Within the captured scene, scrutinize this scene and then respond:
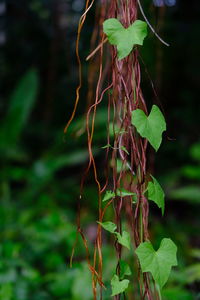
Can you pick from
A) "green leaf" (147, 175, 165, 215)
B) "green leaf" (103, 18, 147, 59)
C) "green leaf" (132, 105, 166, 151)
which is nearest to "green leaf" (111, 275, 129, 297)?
"green leaf" (147, 175, 165, 215)

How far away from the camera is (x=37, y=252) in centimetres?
275

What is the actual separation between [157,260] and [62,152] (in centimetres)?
333

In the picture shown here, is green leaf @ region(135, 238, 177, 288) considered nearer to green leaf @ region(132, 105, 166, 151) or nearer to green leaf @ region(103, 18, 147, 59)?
green leaf @ region(132, 105, 166, 151)

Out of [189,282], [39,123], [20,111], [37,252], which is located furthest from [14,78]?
[189,282]

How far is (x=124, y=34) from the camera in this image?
48.3 inches

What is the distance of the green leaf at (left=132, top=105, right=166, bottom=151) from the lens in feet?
4.02

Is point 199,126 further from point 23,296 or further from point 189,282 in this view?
point 23,296

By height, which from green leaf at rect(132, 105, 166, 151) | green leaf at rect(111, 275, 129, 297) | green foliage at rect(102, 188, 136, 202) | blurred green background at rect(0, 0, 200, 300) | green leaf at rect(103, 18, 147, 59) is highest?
green leaf at rect(103, 18, 147, 59)

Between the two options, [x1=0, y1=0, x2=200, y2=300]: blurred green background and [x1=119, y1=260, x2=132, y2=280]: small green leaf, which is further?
[x1=0, y1=0, x2=200, y2=300]: blurred green background

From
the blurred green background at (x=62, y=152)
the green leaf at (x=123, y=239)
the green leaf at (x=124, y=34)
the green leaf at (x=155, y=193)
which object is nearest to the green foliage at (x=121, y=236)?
the green leaf at (x=123, y=239)

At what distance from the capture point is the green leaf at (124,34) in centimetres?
120

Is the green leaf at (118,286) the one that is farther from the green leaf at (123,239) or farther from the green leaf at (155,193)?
the green leaf at (155,193)

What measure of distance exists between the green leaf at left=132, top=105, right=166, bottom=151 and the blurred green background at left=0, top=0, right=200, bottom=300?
59cm

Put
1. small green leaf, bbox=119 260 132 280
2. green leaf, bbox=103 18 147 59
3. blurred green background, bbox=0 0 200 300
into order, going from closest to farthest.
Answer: green leaf, bbox=103 18 147 59
small green leaf, bbox=119 260 132 280
blurred green background, bbox=0 0 200 300
